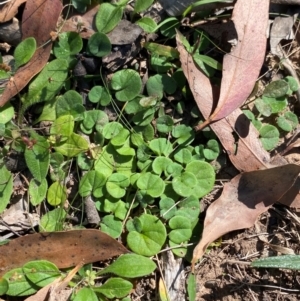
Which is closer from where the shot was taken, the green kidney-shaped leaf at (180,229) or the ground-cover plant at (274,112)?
the green kidney-shaped leaf at (180,229)

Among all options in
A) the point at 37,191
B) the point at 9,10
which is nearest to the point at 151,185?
the point at 37,191

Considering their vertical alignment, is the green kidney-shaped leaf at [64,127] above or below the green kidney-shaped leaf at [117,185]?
above

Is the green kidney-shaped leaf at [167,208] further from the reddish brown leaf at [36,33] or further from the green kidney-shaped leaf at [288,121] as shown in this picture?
the reddish brown leaf at [36,33]

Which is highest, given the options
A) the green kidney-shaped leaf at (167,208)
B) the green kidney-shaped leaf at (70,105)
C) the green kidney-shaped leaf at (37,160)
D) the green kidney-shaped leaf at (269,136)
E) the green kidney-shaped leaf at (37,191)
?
the green kidney-shaped leaf at (70,105)

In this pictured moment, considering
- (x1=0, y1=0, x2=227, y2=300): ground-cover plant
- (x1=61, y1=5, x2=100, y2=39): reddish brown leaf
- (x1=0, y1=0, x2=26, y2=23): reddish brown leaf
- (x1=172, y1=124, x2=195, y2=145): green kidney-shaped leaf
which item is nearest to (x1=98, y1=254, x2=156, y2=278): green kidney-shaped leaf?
(x1=0, y1=0, x2=227, y2=300): ground-cover plant

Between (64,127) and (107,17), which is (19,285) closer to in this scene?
(64,127)

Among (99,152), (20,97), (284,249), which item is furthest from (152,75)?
(284,249)

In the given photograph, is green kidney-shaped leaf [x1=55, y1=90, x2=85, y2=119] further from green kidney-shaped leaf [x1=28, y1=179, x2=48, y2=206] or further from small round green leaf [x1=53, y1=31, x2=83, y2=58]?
green kidney-shaped leaf [x1=28, y1=179, x2=48, y2=206]

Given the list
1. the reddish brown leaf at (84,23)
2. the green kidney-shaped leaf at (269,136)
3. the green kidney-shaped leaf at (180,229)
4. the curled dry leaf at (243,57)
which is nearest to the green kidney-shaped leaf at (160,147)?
the curled dry leaf at (243,57)
